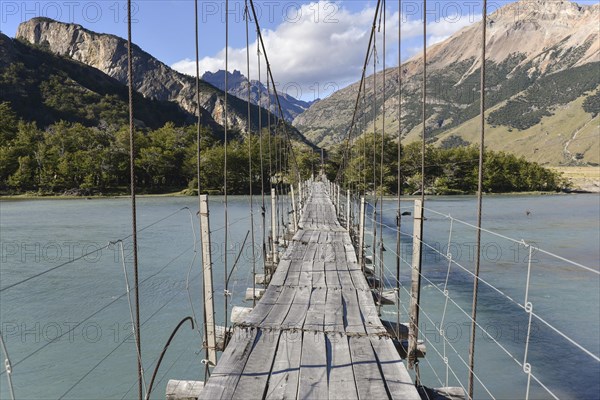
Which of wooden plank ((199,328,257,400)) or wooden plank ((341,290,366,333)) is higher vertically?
wooden plank ((199,328,257,400))

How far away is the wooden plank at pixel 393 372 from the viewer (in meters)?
2.54

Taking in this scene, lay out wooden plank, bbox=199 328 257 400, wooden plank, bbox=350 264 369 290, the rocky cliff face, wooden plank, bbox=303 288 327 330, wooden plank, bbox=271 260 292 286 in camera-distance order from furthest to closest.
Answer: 1. the rocky cliff face
2. wooden plank, bbox=271 260 292 286
3. wooden plank, bbox=350 264 369 290
4. wooden plank, bbox=303 288 327 330
5. wooden plank, bbox=199 328 257 400

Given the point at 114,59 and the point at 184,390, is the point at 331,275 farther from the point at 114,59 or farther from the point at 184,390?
the point at 114,59

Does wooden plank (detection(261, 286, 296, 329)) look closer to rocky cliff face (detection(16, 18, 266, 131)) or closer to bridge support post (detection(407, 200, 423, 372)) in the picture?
bridge support post (detection(407, 200, 423, 372))

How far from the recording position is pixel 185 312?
889 cm

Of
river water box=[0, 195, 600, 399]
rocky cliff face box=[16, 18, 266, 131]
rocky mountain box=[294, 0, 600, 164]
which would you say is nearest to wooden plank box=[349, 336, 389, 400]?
river water box=[0, 195, 600, 399]

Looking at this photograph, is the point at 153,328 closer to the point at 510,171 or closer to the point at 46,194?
the point at 46,194

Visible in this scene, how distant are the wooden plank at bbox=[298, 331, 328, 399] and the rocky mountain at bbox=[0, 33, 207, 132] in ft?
208

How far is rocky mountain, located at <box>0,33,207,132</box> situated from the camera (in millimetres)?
68188

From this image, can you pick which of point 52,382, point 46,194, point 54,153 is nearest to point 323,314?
point 52,382

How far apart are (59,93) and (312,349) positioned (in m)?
81.8

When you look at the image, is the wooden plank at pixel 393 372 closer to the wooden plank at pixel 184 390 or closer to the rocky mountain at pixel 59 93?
the wooden plank at pixel 184 390

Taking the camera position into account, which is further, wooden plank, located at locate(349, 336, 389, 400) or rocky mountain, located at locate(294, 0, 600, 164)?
rocky mountain, located at locate(294, 0, 600, 164)

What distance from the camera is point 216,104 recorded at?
11106cm
